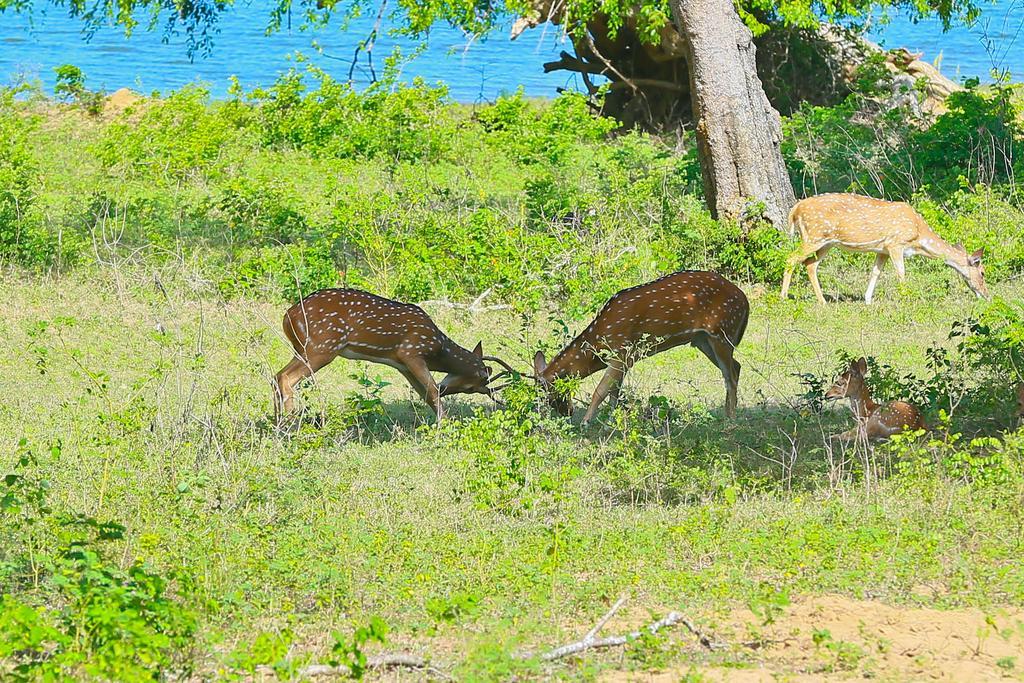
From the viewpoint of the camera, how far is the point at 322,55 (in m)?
34.9

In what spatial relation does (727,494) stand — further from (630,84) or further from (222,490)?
(630,84)

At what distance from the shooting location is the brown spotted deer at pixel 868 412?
32.0 ft

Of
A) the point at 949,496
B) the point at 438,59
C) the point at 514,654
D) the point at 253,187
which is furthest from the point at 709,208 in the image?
the point at 438,59

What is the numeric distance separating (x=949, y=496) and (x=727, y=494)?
4.10 ft

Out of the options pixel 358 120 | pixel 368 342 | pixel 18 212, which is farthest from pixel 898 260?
pixel 18 212

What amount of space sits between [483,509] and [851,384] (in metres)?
3.22

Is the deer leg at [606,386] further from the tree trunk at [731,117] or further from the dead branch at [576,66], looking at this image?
the dead branch at [576,66]

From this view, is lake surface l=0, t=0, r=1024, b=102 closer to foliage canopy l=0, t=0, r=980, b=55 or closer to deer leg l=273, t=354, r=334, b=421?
foliage canopy l=0, t=0, r=980, b=55

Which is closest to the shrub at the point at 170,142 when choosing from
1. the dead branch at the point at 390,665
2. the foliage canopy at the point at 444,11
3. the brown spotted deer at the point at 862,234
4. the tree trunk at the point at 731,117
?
the foliage canopy at the point at 444,11

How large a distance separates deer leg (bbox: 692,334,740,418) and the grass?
8.4 inches

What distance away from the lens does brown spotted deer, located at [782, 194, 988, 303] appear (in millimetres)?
15328

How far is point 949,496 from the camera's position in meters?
8.12

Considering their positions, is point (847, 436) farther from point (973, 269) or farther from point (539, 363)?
point (973, 269)

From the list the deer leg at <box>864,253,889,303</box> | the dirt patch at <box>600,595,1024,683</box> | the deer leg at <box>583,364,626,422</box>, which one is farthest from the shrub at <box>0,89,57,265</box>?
the dirt patch at <box>600,595,1024,683</box>
